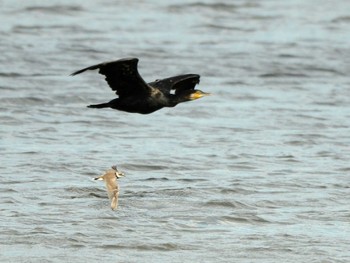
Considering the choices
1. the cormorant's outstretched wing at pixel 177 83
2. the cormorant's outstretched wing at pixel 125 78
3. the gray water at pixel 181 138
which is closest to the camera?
the gray water at pixel 181 138

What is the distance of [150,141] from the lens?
16.9 meters

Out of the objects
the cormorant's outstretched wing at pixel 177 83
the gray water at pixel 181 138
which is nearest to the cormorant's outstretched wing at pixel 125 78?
the cormorant's outstretched wing at pixel 177 83

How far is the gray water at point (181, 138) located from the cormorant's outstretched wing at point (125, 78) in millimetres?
1103

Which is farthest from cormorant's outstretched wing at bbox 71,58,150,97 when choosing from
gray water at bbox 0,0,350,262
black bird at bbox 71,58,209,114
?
gray water at bbox 0,0,350,262

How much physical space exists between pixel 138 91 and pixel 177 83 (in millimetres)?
706

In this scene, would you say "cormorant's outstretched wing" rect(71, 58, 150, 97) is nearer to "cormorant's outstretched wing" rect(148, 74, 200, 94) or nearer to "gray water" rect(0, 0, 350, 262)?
"cormorant's outstretched wing" rect(148, 74, 200, 94)

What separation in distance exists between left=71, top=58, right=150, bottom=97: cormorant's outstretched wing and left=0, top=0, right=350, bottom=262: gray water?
110 centimetres

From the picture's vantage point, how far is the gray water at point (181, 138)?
11.5 meters

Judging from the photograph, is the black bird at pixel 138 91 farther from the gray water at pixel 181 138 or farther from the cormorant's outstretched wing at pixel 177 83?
the gray water at pixel 181 138

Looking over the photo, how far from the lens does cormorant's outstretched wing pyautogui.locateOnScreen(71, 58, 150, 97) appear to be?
12633mm

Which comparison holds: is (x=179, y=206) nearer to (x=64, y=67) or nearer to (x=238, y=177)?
(x=238, y=177)

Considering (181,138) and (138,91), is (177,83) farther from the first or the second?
(181,138)

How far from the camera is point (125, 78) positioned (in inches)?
514

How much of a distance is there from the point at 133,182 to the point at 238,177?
1279 mm
